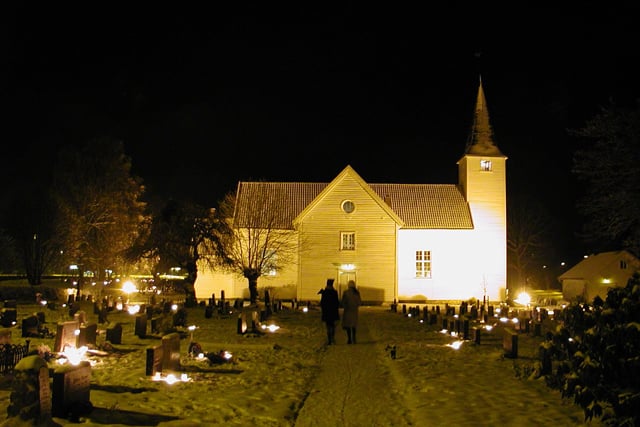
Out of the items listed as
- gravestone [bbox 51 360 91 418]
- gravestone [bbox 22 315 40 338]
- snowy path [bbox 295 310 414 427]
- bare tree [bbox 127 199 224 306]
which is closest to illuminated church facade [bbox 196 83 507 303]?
bare tree [bbox 127 199 224 306]

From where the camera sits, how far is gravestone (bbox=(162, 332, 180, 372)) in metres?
12.8

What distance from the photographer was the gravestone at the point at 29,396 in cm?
827

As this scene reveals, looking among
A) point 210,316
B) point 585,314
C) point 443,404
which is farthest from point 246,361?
point 210,316

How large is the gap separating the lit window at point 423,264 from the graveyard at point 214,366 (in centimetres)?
2143

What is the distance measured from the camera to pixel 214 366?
46.2 feet

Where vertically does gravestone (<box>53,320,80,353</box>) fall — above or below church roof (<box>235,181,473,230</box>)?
below

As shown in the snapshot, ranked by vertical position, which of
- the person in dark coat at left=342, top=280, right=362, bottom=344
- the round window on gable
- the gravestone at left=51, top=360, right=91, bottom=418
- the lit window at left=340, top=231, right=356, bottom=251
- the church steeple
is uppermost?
the church steeple

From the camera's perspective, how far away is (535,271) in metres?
77.6

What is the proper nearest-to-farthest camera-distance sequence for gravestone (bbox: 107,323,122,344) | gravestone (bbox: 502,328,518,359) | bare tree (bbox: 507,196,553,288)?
gravestone (bbox: 502,328,518,359) → gravestone (bbox: 107,323,122,344) → bare tree (bbox: 507,196,553,288)

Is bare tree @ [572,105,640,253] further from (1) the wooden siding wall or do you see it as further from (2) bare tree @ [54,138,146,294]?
(2) bare tree @ [54,138,146,294]

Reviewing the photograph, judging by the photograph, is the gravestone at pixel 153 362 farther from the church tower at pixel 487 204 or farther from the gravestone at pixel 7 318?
the church tower at pixel 487 204

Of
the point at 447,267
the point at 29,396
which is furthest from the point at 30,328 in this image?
the point at 447,267

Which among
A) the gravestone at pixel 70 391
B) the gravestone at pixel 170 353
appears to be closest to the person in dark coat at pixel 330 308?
the gravestone at pixel 170 353

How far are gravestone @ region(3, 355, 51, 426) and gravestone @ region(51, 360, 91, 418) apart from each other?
0.34 metres
